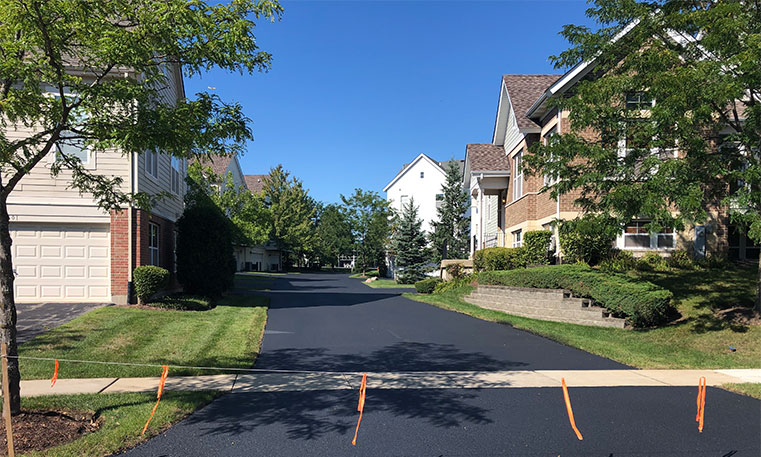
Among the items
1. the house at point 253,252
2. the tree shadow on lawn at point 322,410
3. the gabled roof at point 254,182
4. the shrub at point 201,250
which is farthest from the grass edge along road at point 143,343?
the gabled roof at point 254,182

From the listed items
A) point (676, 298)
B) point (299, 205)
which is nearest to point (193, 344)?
point (676, 298)

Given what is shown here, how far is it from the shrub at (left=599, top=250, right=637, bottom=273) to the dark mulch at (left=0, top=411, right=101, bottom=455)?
14910 mm

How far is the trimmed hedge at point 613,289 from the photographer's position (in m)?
12.6

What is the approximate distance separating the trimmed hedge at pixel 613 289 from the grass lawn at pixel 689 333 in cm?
41

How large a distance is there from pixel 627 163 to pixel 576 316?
14.2 ft

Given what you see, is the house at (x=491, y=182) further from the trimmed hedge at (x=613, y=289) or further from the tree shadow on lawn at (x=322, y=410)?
the tree shadow on lawn at (x=322, y=410)

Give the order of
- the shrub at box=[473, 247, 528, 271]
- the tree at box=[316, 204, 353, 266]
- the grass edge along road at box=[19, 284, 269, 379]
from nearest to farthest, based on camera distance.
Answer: the grass edge along road at box=[19, 284, 269, 379]
the shrub at box=[473, 247, 528, 271]
the tree at box=[316, 204, 353, 266]

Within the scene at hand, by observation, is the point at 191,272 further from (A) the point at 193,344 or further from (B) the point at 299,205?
(B) the point at 299,205

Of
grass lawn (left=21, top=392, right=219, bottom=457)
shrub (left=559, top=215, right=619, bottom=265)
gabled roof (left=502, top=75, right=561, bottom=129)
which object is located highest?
gabled roof (left=502, top=75, right=561, bottom=129)

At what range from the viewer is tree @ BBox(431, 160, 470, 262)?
4766 centimetres

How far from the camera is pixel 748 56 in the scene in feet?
34.0

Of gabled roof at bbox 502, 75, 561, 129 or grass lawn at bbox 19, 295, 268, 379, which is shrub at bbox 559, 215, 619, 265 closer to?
gabled roof at bbox 502, 75, 561, 129

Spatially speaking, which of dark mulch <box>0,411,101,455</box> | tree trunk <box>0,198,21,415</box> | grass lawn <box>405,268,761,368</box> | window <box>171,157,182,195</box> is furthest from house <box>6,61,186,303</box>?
grass lawn <box>405,268,761,368</box>

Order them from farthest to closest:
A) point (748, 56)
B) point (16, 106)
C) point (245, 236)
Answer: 1. point (245, 236)
2. point (748, 56)
3. point (16, 106)
